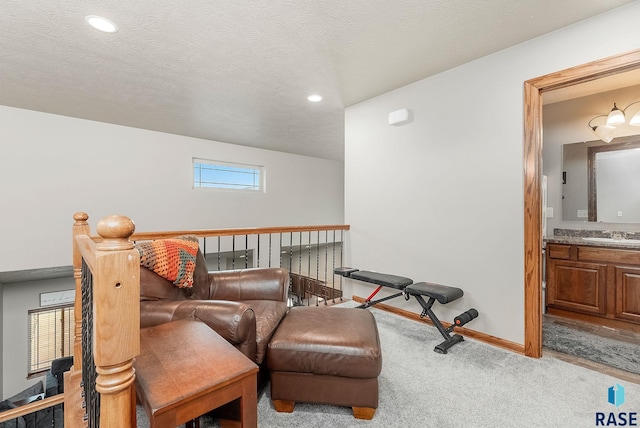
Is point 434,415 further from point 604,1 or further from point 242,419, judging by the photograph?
point 604,1

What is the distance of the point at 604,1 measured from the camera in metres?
1.85

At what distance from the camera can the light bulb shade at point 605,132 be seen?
10.4 ft

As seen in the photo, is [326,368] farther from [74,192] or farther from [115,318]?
[74,192]

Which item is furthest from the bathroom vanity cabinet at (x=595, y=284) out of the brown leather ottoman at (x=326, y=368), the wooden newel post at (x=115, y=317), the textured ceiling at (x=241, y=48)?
the wooden newel post at (x=115, y=317)

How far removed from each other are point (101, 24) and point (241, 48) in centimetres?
95

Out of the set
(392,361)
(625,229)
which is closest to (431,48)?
(392,361)

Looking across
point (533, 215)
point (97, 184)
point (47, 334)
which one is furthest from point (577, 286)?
point (47, 334)

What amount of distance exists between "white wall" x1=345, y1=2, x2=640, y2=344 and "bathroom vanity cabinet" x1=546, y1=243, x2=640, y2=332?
1.24 meters

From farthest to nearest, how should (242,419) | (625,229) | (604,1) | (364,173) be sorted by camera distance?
(364,173) < (625,229) < (604,1) < (242,419)

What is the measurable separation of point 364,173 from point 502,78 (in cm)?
162

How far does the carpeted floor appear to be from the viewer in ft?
7.19

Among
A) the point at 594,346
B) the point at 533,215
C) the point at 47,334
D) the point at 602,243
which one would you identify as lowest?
the point at 47,334

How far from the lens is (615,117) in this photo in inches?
118

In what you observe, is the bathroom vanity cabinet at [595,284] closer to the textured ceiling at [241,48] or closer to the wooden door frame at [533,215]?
the wooden door frame at [533,215]
